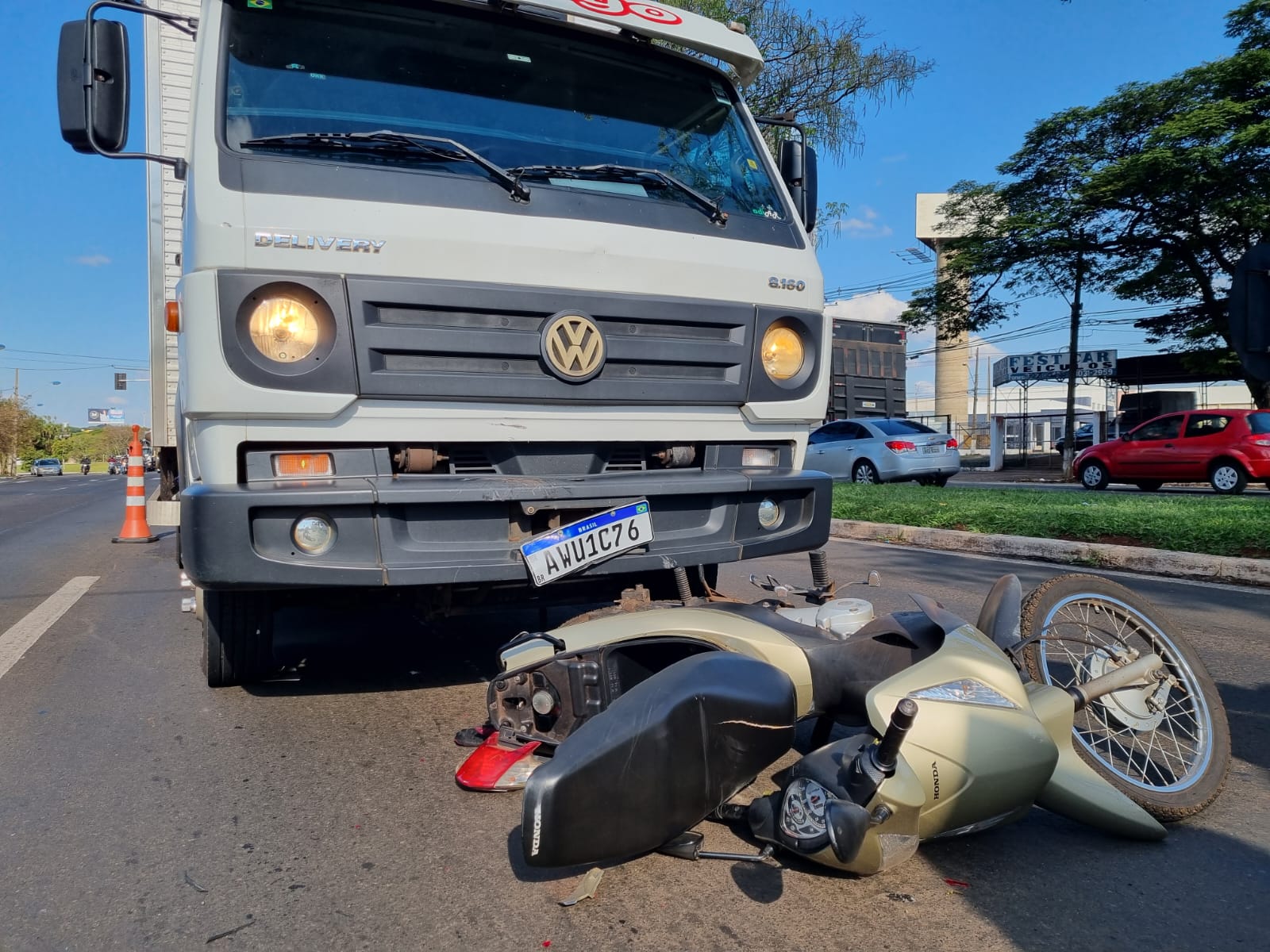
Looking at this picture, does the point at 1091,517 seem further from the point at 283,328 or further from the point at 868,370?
the point at 868,370

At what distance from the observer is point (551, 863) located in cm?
193

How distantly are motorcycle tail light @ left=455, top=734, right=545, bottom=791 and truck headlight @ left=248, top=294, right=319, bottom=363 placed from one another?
1.35 meters

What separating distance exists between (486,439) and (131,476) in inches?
367

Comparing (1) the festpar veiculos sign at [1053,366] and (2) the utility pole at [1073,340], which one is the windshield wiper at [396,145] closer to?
(2) the utility pole at [1073,340]

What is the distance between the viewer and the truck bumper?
9.06 feet

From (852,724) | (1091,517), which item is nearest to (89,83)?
(852,724)

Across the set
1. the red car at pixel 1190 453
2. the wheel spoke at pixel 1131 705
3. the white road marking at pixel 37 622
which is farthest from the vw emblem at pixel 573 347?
the red car at pixel 1190 453

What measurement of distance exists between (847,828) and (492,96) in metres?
2.88

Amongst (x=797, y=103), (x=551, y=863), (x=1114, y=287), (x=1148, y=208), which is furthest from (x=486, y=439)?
(x=1114, y=287)

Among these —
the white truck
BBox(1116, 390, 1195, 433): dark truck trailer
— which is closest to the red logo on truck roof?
the white truck

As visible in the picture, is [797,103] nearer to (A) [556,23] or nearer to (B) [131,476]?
(B) [131,476]

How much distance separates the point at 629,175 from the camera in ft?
11.7

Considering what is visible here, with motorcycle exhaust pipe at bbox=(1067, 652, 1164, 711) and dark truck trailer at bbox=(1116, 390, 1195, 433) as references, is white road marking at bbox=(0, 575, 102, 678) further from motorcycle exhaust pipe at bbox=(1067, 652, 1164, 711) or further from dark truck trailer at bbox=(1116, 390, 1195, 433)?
dark truck trailer at bbox=(1116, 390, 1195, 433)

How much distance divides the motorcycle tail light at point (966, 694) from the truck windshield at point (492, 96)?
2.12m
